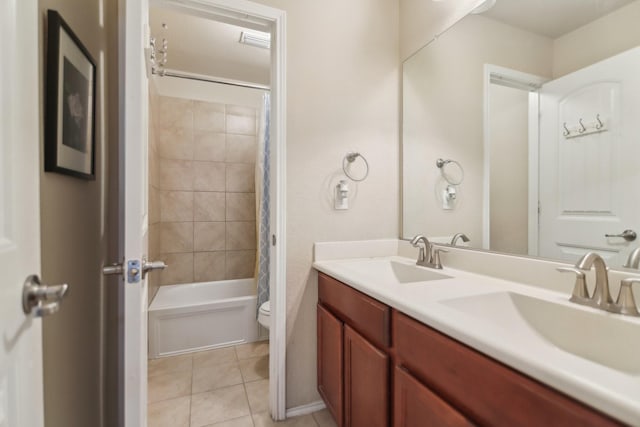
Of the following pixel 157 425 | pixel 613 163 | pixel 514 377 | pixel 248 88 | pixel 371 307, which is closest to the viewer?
pixel 514 377

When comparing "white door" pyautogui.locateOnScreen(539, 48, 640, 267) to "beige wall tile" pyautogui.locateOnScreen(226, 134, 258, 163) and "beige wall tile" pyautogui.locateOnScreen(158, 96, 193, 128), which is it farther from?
"beige wall tile" pyautogui.locateOnScreen(158, 96, 193, 128)

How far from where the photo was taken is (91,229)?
1083 millimetres

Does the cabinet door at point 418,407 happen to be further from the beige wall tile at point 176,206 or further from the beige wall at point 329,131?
the beige wall tile at point 176,206

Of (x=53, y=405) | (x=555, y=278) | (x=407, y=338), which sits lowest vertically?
(x=53, y=405)

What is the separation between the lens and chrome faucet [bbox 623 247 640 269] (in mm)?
815

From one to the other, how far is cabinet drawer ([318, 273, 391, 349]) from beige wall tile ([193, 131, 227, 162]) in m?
2.07

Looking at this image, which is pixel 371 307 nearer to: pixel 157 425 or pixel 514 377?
pixel 514 377

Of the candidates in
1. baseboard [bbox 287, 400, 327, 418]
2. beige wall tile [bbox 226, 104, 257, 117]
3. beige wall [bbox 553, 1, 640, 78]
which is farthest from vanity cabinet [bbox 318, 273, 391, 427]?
beige wall tile [bbox 226, 104, 257, 117]

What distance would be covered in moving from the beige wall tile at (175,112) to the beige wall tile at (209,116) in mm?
56

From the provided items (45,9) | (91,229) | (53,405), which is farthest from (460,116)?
(53,405)

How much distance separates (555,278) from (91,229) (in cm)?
169

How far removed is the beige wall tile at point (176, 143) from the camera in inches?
110

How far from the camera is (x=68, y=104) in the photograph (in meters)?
0.87

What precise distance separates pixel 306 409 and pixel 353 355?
647 mm
